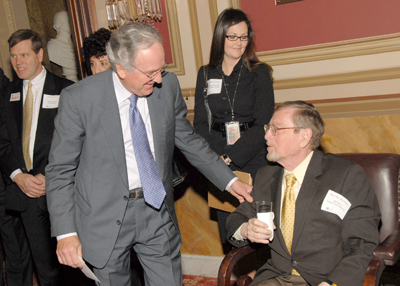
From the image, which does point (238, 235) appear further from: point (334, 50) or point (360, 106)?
point (334, 50)

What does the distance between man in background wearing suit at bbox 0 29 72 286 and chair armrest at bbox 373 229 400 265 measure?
7.51ft

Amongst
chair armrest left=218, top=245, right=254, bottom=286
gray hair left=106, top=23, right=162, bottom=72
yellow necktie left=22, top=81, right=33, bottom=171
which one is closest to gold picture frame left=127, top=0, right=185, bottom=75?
yellow necktie left=22, top=81, right=33, bottom=171

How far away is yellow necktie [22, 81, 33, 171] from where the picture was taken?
309 centimetres

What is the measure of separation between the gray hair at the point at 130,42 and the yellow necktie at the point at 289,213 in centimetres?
100

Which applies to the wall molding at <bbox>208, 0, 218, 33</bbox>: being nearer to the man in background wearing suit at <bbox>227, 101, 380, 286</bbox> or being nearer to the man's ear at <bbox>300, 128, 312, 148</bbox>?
the man in background wearing suit at <bbox>227, 101, 380, 286</bbox>

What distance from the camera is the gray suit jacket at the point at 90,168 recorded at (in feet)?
6.43

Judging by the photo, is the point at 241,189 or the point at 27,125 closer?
the point at 241,189

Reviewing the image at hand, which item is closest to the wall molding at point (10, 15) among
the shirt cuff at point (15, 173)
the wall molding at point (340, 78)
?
the shirt cuff at point (15, 173)

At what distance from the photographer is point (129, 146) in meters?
2.08

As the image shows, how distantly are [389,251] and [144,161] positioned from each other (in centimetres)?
126

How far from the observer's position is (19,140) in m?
3.09

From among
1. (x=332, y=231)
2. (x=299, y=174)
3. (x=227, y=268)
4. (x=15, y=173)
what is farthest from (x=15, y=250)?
(x=332, y=231)

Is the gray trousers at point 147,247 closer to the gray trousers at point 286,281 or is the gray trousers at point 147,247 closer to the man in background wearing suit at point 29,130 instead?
the gray trousers at point 286,281

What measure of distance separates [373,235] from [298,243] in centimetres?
36
